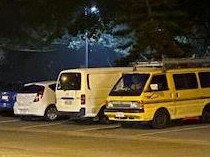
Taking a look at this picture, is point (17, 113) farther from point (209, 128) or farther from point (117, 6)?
point (117, 6)

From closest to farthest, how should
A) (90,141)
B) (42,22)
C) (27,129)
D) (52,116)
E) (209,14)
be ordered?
(90,141) < (27,129) < (52,116) < (209,14) < (42,22)

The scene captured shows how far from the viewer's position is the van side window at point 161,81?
21100mm

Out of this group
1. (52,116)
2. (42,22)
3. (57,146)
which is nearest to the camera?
(57,146)

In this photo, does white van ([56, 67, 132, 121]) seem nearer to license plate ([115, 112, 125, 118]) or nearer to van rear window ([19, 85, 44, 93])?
van rear window ([19, 85, 44, 93])

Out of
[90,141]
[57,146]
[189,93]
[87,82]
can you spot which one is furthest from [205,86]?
[57,146]

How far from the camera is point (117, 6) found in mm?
32844

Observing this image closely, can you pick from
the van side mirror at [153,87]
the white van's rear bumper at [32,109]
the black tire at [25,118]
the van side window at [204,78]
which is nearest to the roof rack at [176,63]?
the van side window at [204,78]

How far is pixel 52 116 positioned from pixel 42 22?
11455 millimetres

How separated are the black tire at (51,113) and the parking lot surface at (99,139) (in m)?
0.28

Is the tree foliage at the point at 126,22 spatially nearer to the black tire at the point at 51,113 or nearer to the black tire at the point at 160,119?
the black tire at the point at 51,113

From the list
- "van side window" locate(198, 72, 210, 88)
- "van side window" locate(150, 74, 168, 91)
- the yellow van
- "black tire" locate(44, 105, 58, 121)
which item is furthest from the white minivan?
"van side window" locate(198, 72, 210, 88)

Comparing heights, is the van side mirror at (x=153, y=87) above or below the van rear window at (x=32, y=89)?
below

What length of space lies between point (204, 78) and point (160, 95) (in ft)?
7.56

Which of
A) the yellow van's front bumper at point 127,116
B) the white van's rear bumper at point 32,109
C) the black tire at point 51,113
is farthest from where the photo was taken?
the black tire at point 51,113
